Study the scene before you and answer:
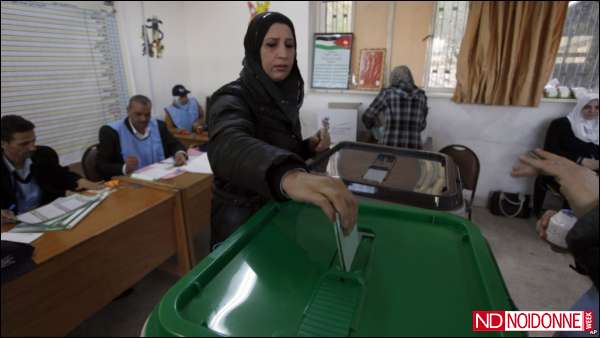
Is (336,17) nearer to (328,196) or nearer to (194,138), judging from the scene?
(194,138)

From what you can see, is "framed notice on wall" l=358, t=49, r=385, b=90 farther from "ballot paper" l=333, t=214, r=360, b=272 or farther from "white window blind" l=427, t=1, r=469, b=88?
"ballot paper" l=333, t=214, r=360, b=272

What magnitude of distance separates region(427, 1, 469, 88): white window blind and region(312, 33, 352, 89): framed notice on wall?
88cm

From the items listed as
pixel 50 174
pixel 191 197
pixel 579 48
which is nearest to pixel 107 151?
pixel 50 174

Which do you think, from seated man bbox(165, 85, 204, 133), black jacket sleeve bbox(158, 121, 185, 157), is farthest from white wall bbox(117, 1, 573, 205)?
black jacket sleeve bbox(158, 121, 185, 157)

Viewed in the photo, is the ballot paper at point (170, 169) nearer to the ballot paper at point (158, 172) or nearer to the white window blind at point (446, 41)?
the ballot paper at point (158, 172)

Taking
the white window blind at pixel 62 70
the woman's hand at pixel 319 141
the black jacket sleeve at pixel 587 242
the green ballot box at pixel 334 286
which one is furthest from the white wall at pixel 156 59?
the black jacket sleeve at pixel 587 242

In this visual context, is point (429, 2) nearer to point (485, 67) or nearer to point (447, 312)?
point (485, 67)

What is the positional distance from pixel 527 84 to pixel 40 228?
366cm

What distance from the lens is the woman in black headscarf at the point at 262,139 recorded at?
1.66 feet

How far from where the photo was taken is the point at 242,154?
571 mm

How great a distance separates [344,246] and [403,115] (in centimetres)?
251

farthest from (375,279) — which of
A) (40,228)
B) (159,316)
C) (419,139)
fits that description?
(419,139)

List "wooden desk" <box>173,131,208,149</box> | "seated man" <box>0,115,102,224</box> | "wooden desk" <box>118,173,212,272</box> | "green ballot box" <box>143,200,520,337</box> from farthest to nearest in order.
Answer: "wooden desk" <box>173,131,208,149</box>
"wooden desk" <box>118,173,212,272</box>
"seated man" <box>0,115,102,224</box>
"green ballot box" <box>143,200,520,337</box>

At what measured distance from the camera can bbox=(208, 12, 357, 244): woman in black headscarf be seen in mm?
505
